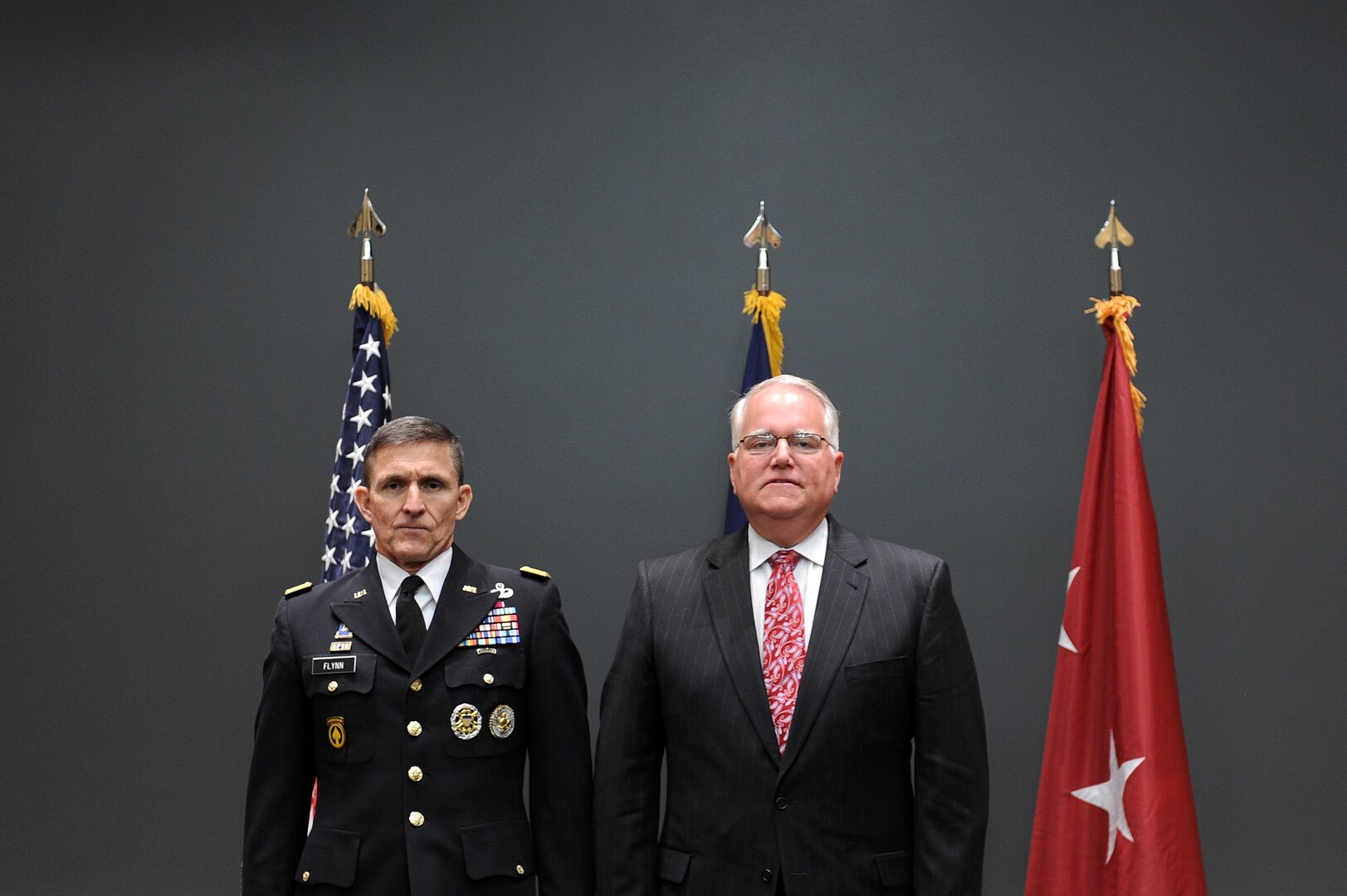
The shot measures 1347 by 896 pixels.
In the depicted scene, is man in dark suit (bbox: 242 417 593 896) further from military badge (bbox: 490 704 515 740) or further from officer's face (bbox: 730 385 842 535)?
officer's face (bbox: 730 385 842 535)

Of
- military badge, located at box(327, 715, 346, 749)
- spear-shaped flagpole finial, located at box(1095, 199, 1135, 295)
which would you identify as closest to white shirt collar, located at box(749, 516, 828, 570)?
military badge, located at box(327, 715, 346, 749)

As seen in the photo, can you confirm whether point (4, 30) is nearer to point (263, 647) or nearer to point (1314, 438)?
point (263, 647)

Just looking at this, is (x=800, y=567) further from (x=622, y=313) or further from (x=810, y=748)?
(x=622, y=313)

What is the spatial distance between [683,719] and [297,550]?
5.74ft

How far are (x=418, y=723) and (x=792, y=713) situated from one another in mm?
627

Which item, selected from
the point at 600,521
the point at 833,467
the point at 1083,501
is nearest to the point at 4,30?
the point at 600,521

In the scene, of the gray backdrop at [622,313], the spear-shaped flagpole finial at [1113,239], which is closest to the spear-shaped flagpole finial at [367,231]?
the gray backdrop at [622,313]

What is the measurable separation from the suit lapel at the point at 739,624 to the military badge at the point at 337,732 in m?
0.65

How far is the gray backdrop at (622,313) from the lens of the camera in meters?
3.39

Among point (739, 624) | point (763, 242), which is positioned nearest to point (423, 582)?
point (739, 624)

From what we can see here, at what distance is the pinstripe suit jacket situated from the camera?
200 centimetres

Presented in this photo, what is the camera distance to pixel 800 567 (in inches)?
85.7

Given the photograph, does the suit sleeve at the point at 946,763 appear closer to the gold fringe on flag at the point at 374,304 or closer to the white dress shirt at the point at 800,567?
the white dress shirt at the point at 800,567

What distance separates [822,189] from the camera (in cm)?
352
